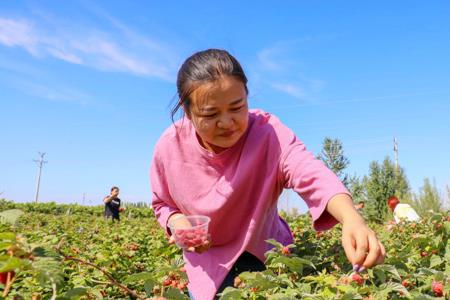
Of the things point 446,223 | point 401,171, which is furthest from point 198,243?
point 401,171

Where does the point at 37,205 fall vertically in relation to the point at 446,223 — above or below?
above

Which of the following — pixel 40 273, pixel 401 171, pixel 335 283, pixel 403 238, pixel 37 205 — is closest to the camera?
pixel 40 273

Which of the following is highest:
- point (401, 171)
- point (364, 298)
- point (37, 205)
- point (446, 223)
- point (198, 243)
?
point (401, 171)

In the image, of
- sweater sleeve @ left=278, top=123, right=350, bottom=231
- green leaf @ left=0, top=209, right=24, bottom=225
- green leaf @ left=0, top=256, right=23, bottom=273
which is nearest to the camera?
green leaf @ left=0, top=256, right=23, bottom=273

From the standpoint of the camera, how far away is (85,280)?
2.30 meters

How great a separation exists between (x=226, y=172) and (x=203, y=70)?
548 mm

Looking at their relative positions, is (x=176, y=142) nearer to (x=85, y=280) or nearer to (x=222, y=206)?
(x=222, y=206)

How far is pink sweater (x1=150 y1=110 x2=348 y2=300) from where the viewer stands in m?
2.26

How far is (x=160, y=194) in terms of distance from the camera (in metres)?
2.67

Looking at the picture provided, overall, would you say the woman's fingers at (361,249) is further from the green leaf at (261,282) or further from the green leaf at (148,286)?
the green leaf at (148,286)

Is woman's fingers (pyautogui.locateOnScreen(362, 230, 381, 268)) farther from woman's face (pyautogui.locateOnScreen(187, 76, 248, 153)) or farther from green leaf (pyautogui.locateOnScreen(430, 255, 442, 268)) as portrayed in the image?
woman's face (pyautogui.locateOnScreen(187, 76, 248, 153))

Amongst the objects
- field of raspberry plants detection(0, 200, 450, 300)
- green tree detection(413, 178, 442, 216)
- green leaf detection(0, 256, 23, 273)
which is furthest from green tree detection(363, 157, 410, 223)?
green leaf detection(0, 256, 23, 273)

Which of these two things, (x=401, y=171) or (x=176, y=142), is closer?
(x=176, y=142)

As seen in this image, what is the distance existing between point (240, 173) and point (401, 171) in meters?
27.0
